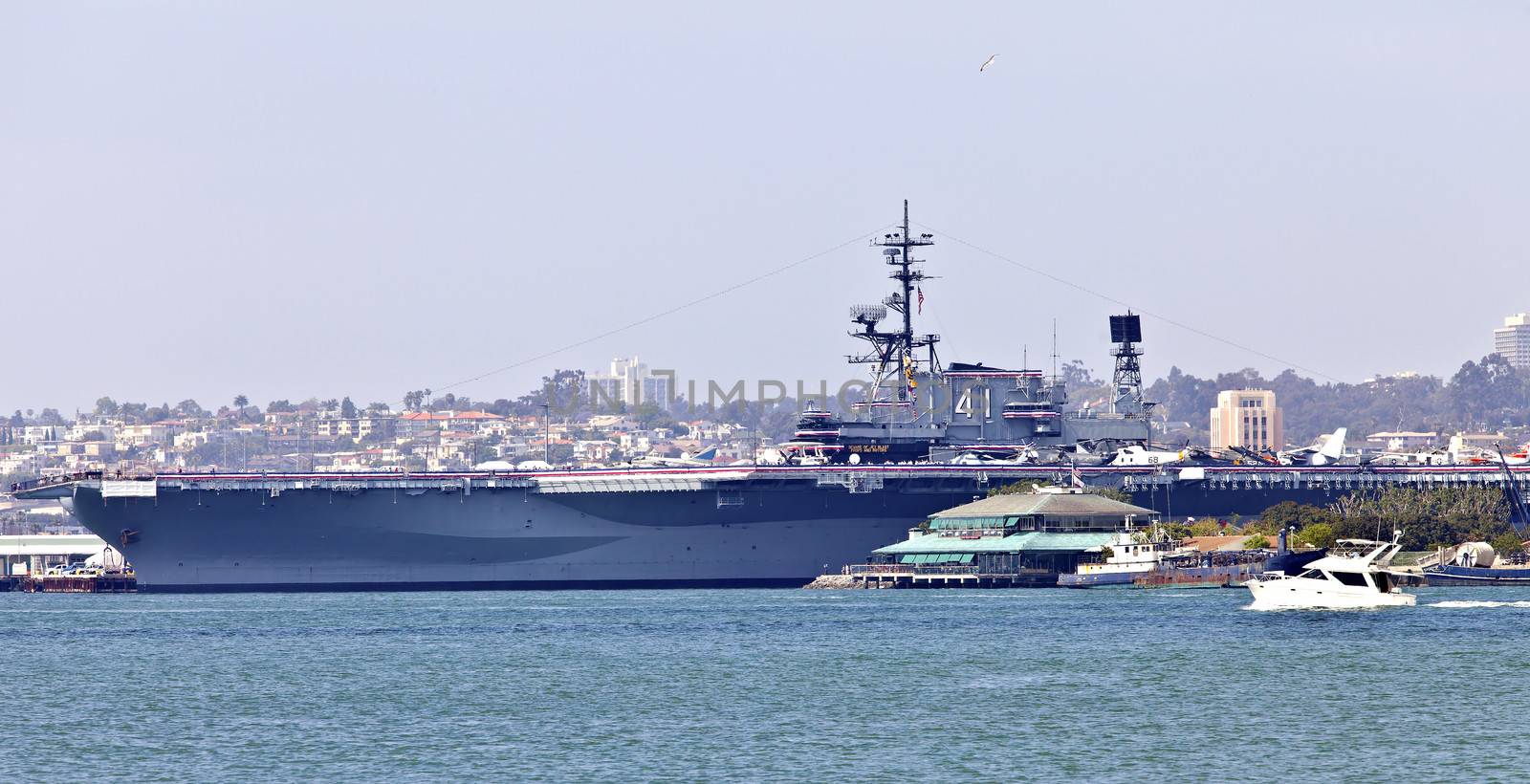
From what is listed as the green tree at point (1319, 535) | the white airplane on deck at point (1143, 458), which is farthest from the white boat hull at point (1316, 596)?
the white airplane on deck at point (1143, 458)

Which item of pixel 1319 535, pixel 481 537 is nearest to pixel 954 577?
pixel 1319 535

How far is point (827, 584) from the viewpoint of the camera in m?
69.1

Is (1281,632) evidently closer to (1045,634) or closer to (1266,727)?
(1045,634)

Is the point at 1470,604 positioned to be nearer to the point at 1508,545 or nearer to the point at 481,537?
the point at 1508,545

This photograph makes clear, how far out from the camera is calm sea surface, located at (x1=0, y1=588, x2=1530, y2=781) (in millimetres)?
28922

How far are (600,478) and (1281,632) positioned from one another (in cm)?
2727

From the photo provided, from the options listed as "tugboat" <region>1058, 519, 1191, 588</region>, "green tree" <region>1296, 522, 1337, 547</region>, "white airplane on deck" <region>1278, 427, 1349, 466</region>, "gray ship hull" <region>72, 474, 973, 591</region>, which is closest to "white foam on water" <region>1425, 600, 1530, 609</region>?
"green tree" <region>1296, 522, 1337, 547</region>

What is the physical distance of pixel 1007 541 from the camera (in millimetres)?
67812

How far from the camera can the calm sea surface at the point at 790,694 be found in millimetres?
28922

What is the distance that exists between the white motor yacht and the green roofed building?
591 inches

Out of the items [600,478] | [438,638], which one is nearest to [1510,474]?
[600,478]

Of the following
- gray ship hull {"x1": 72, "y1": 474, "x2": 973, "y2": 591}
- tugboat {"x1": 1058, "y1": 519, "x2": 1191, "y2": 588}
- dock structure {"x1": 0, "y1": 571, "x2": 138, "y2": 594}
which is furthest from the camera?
dock structure {"x1": 0, "y1": 571, "x2": 138, "y2": 594}

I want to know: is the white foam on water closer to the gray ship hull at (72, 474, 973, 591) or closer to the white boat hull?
the white boat hull

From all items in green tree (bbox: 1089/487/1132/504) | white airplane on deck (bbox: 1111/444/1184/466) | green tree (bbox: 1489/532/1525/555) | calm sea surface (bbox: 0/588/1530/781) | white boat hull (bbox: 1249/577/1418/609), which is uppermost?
white airplane on deck (bbox: 1111/444/1184/466)
